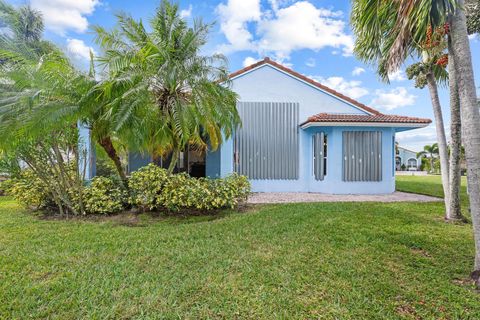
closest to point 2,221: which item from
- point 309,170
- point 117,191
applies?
point 117,191

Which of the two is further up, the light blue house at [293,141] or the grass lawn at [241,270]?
the light blue house at [293,141]

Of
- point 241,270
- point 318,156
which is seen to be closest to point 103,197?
point 241,270

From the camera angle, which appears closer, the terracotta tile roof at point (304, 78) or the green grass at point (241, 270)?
the green grass at point (241, 270)

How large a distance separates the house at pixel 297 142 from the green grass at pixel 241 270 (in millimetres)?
5736

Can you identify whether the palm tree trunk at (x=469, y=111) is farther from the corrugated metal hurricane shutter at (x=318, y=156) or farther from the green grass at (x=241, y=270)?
the corrugated metal hurricane shutter at (x=318, y=156)

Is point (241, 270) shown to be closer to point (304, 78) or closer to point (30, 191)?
point (30, 191)

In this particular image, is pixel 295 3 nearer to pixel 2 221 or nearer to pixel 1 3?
pixel 2 221

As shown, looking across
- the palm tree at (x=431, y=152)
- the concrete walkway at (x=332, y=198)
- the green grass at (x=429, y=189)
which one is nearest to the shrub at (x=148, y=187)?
the concrete walkway at (x=332, y=198)

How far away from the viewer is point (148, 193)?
8570 mm

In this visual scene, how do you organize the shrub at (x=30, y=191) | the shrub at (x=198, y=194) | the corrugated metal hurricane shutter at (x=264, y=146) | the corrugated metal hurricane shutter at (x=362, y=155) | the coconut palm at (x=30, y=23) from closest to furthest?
the shrub at (x=198, y=194) < the shrub at (x=30, y=191) < the corrugated metal hurricane shutter at (x=362, y=155) < the corrugated metal hurricane shutter at (x=264, y=146) < the coconut palm at (x=30, y=23)

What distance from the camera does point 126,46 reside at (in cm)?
877

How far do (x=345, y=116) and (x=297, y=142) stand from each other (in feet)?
9.58

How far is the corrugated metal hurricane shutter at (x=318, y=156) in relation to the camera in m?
13.4

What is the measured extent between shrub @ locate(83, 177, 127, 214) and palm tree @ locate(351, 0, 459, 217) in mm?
9145
